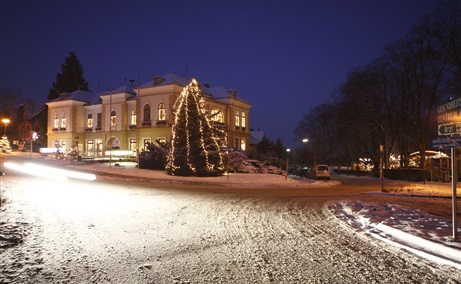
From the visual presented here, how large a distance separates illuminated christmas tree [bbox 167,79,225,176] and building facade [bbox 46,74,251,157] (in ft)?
49.9

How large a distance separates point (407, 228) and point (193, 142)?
22.0m

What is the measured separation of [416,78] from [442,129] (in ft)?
114

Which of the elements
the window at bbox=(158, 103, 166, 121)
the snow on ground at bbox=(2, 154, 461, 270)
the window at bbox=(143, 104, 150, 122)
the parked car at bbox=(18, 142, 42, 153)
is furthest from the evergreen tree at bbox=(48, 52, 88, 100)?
the snow on ground at bbox=(2, 154, 461, 270)

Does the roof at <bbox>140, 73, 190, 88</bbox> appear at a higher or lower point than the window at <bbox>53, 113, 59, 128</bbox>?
higher

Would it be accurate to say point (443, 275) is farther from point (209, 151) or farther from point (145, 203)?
point (209, 151)

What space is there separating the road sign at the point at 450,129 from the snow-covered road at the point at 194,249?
113 inches

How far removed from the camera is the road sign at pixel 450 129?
25.7ft

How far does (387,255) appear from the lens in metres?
6.94

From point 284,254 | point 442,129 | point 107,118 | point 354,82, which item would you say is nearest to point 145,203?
point 284,254

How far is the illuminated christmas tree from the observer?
29.7 m

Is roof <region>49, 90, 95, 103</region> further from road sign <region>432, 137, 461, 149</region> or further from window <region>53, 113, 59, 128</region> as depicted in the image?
road sign <region>432, 137, 461, 149</region>

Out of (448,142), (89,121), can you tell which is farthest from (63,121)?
(448,142)

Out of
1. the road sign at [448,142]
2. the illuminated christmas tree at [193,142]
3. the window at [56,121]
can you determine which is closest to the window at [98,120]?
the window at [56,121]

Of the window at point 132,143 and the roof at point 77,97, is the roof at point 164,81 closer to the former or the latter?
the window at point 132,143
